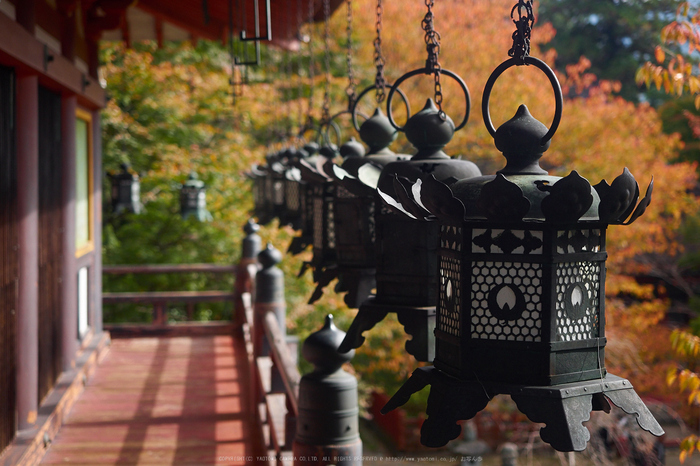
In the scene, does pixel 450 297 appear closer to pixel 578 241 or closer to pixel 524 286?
pixel 524 286

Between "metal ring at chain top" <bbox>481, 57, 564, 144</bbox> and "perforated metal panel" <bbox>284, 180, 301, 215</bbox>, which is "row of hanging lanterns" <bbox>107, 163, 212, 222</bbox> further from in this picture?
"metal ring at chain top" <bbox>481, 57, 564, 144</bbox>

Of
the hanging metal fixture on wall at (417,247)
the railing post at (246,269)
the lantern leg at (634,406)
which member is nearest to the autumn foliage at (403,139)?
the railing post at (246,269)

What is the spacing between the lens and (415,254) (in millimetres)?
1870

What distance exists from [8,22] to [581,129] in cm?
861

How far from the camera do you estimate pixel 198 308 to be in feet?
42.7

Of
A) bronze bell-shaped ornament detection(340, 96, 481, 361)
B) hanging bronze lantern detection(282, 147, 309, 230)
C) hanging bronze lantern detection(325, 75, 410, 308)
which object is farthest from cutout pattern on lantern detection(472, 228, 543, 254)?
hanging bronze lantern detection(282, 147, 309, 230)

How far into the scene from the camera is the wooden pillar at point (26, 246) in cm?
419

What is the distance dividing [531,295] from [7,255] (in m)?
3.40

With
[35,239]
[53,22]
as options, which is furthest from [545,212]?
[53,22]

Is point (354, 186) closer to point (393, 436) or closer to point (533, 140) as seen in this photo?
point (533, 140)

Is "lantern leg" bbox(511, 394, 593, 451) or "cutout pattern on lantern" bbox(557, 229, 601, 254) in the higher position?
"cutout pattern on lantern" bbox(557, 229, 601, 254)

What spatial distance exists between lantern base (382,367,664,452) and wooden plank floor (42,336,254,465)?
3.56 m

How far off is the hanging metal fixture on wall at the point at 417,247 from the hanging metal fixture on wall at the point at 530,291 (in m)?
0.43

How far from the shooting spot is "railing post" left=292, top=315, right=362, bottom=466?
8.57 ft
